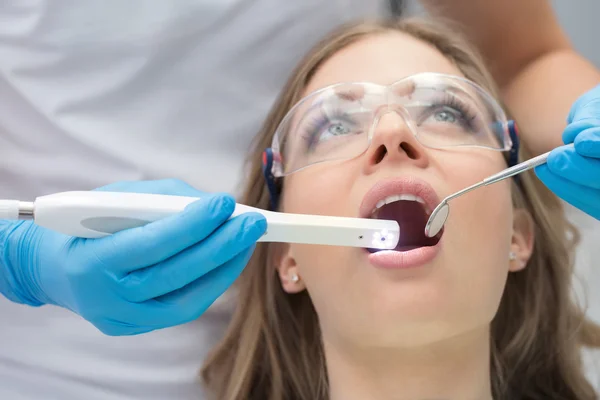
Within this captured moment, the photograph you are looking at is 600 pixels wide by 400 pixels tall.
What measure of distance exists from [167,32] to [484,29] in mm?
899

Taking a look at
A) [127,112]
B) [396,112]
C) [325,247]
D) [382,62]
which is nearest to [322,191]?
[325,247]

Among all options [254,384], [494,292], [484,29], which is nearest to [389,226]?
[494,292]

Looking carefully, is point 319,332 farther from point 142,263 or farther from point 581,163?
point 581,163

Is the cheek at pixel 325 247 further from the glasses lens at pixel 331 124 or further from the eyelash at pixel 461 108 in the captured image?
the eyelash at pixel 461 108

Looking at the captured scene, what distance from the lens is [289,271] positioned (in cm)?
147

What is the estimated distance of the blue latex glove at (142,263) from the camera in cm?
104

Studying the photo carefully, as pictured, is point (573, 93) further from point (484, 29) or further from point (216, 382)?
point (216, 382)

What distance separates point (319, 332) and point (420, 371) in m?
0.38

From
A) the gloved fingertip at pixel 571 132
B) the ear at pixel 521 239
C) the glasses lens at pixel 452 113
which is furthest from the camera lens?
the ear at pixel 521 239

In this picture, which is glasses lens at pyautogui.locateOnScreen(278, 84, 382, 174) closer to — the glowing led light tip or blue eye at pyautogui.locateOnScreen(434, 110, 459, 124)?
blue eye at pyautogui.locateOnScreen(434, 110, 459, 124)

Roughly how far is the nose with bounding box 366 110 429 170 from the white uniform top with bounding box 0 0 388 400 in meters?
0.66

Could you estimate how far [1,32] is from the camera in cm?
173

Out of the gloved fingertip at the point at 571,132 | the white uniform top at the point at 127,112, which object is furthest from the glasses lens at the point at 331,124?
the white uniform top at the point at 127,112

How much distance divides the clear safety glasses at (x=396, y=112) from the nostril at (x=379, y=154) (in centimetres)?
4
